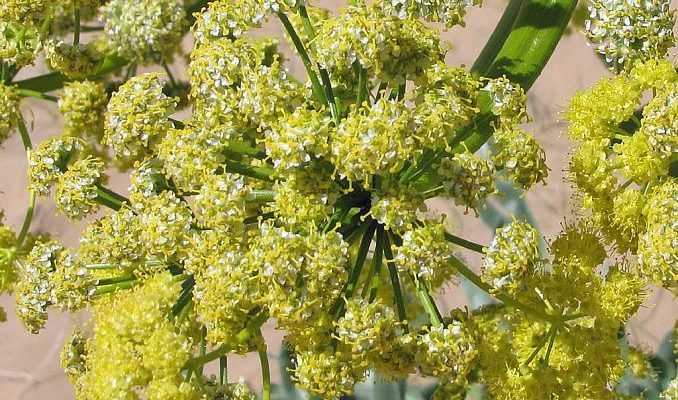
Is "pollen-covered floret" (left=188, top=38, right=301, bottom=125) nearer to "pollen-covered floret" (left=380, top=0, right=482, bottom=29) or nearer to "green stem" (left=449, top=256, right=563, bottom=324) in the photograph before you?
"pollen-covered floret" (left=380, top=0, right=482, bottom=29)

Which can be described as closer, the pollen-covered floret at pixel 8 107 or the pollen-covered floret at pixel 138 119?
the pollen-covered floret at pixel 138 119

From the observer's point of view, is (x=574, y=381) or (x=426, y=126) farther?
(x=574, y=381)

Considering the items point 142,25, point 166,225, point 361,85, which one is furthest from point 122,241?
point 142,25

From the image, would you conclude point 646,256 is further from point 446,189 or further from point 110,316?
point 110,316

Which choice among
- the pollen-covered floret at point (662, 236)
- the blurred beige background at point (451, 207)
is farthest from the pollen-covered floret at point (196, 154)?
the blurred beige background at point (451, 207)

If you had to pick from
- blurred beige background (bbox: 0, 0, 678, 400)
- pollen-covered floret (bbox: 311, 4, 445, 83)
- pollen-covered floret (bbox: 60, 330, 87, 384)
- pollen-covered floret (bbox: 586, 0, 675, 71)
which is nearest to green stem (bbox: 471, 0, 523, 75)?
pollen-covered floret (bbox: 586, 0, 675, 71)

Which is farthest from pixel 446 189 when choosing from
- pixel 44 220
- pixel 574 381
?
pixel 44 220

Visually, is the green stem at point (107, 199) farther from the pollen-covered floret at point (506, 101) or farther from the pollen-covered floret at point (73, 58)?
the pollen-covered floret at point (506, 101)
